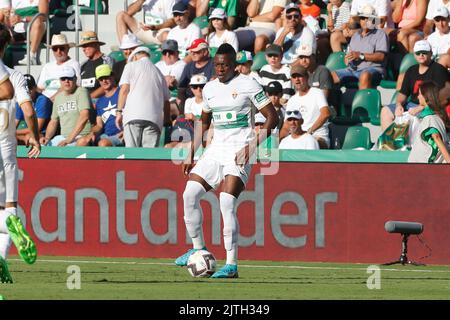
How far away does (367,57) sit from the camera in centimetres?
1898

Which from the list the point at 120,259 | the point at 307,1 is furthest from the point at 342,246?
the point at 307,1

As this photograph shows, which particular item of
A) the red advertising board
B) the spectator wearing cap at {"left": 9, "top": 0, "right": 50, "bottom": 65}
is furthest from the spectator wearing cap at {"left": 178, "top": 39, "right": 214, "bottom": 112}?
the spectator wearing cap at {"left": 9, "top": 0, "right": 50, "bottom": 65}

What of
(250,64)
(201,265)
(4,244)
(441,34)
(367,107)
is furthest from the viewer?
(250,64)

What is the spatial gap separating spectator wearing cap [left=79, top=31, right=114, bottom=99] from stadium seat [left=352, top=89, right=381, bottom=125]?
4006mm

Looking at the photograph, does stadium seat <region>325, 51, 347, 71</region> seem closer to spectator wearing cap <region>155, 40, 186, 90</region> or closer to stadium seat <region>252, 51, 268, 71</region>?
stadium seat <region>252, 51, 268, 71</region>

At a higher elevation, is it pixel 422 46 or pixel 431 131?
pixel 422 46

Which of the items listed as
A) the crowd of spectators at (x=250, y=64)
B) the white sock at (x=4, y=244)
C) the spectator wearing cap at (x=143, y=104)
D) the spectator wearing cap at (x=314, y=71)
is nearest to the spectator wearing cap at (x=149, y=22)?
the crowd of spectators at (x=250, y=64)

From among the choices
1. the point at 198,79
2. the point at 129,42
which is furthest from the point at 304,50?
the point at 129,42

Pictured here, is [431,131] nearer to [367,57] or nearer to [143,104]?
[367,57]

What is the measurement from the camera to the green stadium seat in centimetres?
2108

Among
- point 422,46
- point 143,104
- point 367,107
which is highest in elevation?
point 422,46

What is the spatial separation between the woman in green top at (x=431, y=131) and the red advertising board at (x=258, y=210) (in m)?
0.25

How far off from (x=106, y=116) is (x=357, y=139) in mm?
3616
